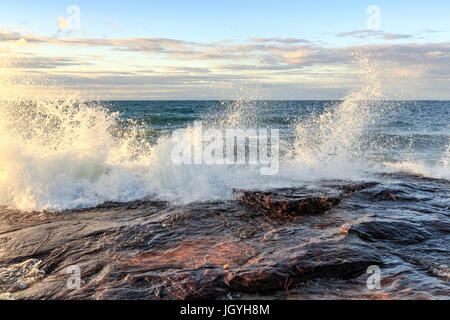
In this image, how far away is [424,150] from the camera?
53.1 feet

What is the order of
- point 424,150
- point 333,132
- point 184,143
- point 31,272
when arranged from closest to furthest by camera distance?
point 31,272
point 184,143
point 333,132
point 424,150

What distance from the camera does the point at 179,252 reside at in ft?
14.1

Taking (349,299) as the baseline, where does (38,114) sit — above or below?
above

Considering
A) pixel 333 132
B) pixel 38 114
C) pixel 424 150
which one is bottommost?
pixel 424 150

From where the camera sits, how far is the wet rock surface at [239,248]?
3.35 meters

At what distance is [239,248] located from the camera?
436cm

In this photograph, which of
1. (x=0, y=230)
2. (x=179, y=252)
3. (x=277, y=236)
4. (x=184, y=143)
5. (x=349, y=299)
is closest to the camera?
(x=349, y=299)

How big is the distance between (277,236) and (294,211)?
1215 millimetres

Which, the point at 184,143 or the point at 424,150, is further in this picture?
the point at 424,150

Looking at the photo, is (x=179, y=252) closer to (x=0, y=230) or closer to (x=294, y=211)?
(x=294, y=211)

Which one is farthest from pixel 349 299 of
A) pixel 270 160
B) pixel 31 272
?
pixel 270 160

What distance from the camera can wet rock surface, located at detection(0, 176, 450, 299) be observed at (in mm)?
3348
